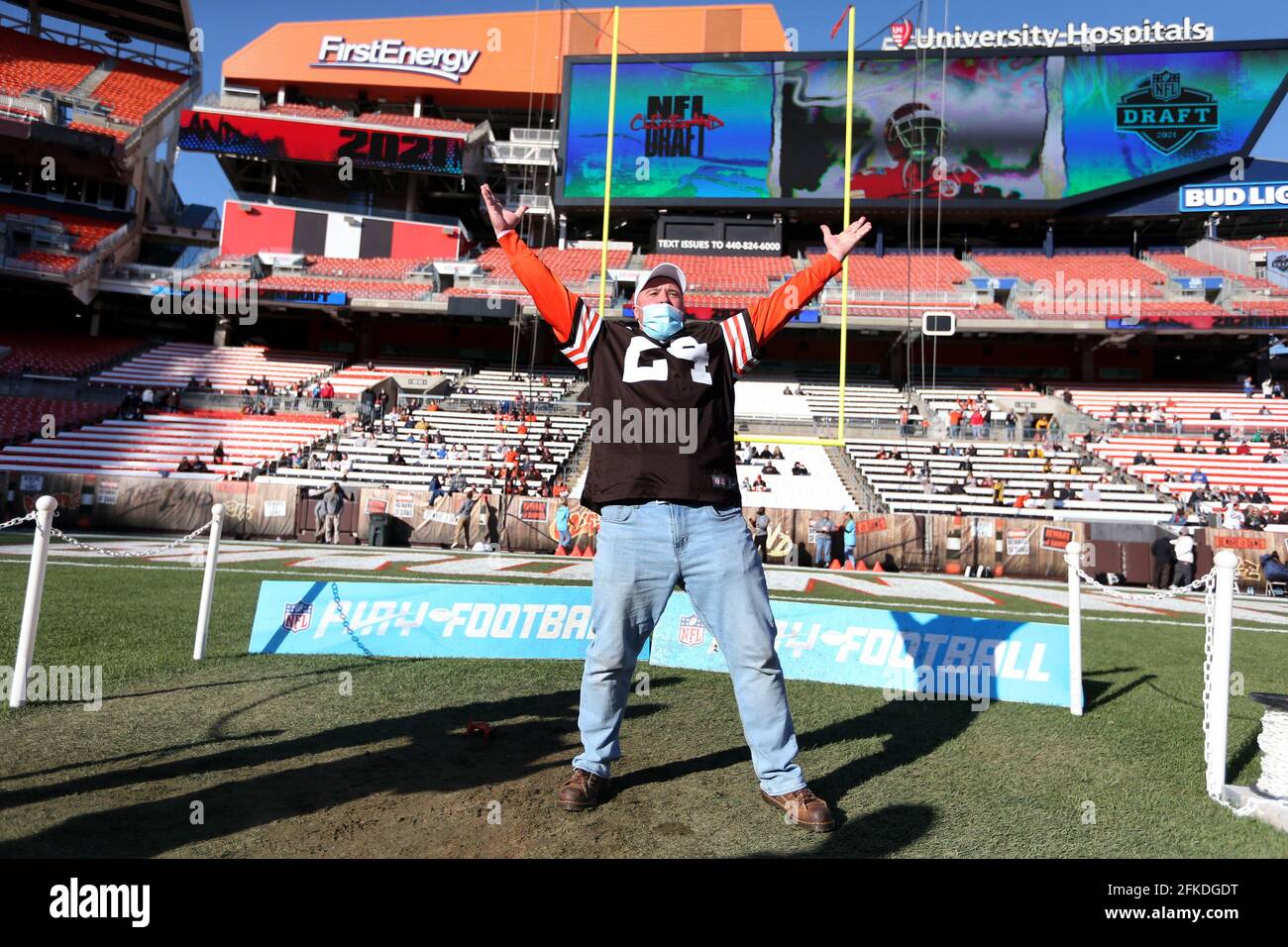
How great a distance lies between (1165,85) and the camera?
3591 centimetres

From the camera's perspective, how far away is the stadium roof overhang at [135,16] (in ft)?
133

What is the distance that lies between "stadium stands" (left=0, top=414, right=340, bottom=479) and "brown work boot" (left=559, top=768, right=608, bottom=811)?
73.0 feet

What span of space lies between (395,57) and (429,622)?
48.7 meters

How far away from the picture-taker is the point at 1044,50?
36.6m

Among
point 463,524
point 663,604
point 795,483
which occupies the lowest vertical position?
point 463,524

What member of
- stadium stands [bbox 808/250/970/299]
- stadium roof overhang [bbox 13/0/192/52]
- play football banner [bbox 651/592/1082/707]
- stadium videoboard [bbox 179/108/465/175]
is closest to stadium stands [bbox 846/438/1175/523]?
stadium stands [bbox 808/250/970/299]

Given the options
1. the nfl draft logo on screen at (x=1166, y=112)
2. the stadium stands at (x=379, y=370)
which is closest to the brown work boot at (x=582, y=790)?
the stadium stands at (x=379, y=370)

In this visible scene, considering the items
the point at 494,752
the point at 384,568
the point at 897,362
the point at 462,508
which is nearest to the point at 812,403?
the point at 897,362

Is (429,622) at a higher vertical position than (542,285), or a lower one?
lower

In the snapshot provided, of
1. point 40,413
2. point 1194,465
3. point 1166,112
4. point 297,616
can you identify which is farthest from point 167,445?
point 1166,112

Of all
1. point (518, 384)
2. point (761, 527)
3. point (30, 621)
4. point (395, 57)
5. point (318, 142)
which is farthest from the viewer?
point (395, 57)

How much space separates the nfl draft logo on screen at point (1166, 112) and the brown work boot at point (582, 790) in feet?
144

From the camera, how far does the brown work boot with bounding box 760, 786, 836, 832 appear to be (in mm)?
2885

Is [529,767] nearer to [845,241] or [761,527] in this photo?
[845,241]
